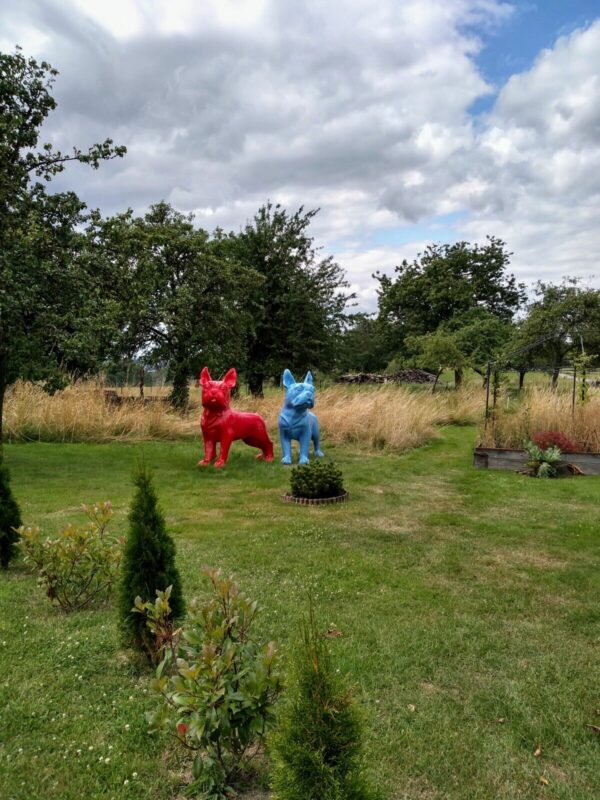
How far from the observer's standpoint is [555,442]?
29.9 ft

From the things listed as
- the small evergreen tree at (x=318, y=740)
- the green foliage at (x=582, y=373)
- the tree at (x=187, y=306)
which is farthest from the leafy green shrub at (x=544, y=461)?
the tree at (x=187, y=306)

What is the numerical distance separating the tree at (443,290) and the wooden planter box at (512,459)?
20.2m

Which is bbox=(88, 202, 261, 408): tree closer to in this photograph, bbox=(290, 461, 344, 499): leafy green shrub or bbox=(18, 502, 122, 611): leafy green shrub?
bbox=(290, 461, 344, 499): leafy green shrub

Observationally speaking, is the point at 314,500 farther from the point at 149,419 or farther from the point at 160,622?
the point at 149,419

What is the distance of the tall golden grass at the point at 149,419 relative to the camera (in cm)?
1184

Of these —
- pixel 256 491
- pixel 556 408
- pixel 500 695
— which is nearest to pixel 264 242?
pixel 556 408

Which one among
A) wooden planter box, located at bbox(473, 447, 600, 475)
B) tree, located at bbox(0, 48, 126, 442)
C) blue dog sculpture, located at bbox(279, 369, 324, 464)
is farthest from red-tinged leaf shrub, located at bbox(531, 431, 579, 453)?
tree, located at bbox(0, 48, 126, 442)

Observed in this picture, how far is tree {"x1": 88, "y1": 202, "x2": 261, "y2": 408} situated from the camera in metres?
16.0

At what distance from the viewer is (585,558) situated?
4.77 m

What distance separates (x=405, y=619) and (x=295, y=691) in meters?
2.18

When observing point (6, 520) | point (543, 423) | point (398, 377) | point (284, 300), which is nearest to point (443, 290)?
point (398, 377)

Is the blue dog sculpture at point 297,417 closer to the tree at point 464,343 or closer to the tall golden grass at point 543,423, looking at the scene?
the tall golden grass at point 543,423

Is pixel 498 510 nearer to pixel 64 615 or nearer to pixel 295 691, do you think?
pixel 64 615

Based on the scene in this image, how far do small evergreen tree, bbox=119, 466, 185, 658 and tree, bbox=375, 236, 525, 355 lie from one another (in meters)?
27.2
